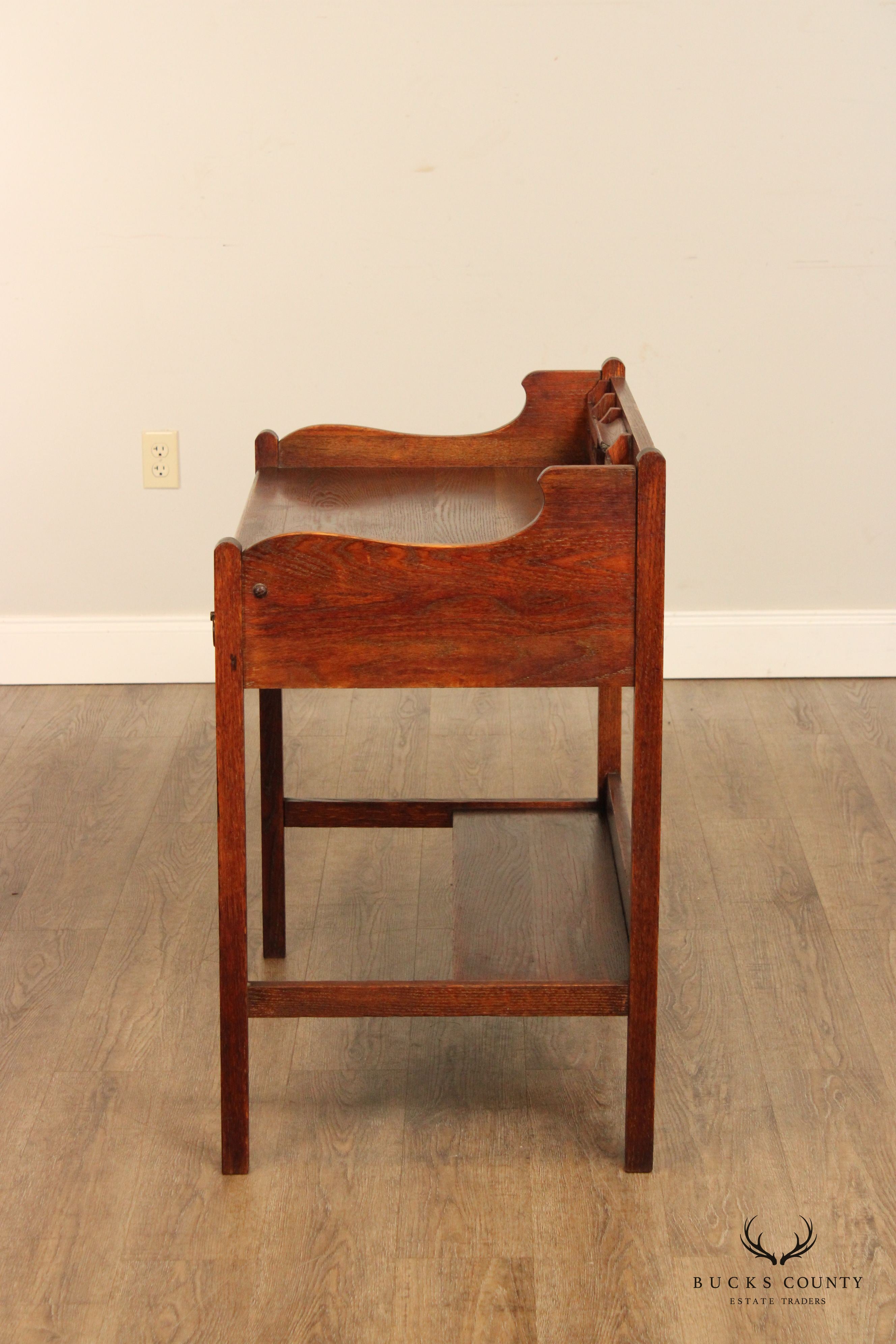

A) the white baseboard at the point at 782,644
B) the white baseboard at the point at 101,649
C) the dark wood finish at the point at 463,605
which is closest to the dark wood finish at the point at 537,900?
the dark wood finish at the point at 463,605

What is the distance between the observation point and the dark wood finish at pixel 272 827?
5.98 feet

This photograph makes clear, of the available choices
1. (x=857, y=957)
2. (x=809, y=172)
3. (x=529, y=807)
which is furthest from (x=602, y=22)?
(x=857, y=957)

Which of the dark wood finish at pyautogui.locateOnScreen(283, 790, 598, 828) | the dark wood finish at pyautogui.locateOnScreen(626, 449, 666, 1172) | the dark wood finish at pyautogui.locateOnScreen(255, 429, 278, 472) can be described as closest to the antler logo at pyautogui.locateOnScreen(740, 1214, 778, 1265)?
the dark wood finish at pyautogui.locateOnScreen(626, 449, 666, 1172)

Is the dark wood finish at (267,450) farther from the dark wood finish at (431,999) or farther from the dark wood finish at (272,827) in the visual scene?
the dark wood finish at (431,999)

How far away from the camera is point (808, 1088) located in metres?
1.64

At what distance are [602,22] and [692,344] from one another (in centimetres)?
59

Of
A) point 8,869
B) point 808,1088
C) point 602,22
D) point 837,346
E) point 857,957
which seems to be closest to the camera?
point 808,1088

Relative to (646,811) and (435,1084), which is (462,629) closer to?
(646,811)

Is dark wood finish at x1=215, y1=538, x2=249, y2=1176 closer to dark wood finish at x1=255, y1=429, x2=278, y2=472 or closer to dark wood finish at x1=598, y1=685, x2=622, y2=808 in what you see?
dark wood finish at x1=255, y1=429, x2=278, y2=472

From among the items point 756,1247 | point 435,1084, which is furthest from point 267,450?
point 756,1247

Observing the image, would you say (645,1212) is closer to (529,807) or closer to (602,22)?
(529,807)

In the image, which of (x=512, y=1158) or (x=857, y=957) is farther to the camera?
(x=857, y=957)

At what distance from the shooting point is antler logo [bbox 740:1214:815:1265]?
1.39 m

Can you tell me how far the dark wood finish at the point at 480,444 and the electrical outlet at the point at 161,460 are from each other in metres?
1.09
